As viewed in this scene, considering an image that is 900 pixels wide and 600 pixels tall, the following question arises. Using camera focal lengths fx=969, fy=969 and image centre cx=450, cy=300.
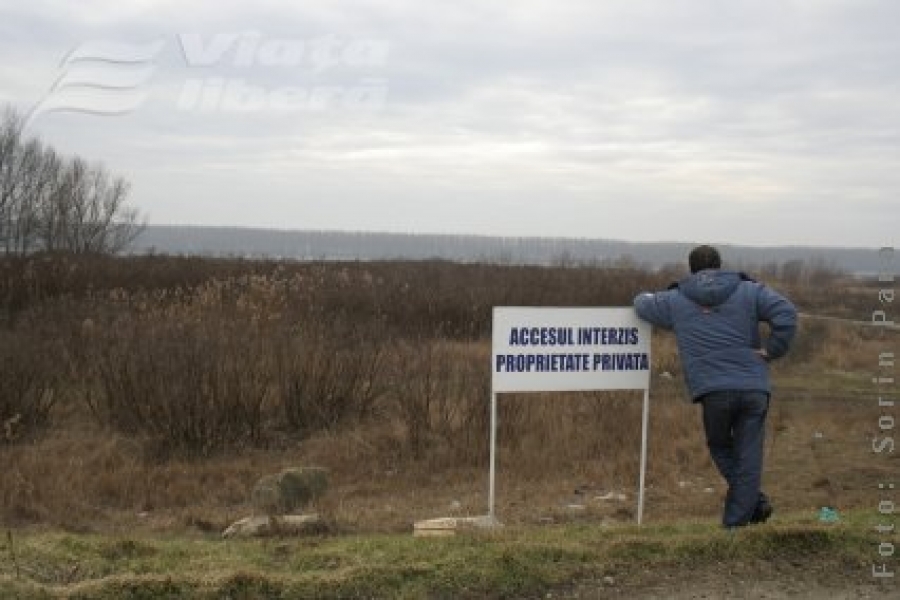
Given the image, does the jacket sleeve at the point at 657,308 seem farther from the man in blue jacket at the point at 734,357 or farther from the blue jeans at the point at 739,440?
the blue jeans at the point at 739,440

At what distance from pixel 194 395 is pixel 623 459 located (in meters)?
4.50

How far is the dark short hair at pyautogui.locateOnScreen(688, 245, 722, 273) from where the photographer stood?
5.79m

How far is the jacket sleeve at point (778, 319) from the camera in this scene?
17.9 feet

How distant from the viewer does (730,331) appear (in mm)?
5617

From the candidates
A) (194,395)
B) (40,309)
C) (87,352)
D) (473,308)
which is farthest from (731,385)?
(473,308)

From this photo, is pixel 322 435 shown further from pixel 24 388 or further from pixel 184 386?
pixel 24 388

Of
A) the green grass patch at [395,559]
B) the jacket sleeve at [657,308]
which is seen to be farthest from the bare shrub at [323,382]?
the jacket sleeve at [657,308]

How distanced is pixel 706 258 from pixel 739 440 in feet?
3.57

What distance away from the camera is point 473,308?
21.5 meters

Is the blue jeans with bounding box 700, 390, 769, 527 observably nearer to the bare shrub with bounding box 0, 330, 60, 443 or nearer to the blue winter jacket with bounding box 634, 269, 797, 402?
the blue winter jacket with bounding box 634, 269, 797, 402

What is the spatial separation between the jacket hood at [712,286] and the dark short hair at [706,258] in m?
0.04

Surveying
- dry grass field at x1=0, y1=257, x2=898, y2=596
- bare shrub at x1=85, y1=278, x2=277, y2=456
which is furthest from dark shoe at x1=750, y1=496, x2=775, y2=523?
bare shrub at x1=85, y1=278, x2=277, y2=456

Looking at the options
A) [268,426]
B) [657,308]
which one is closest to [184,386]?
[268,426]

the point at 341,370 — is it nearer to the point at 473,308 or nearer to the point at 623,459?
the point at 623,459
